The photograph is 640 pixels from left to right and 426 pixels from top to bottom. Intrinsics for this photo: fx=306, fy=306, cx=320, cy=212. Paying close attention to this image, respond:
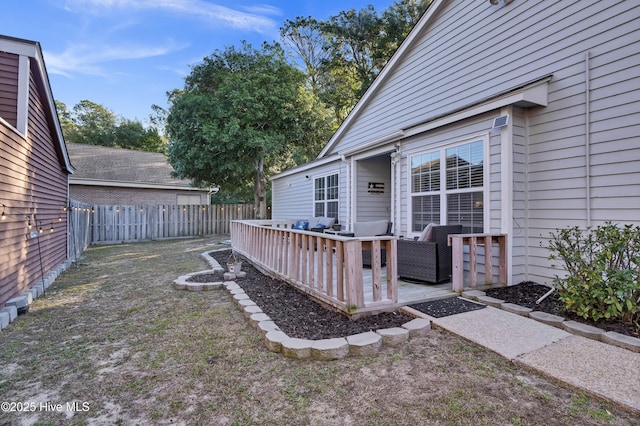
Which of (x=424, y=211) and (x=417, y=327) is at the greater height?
(x=424, y=211)

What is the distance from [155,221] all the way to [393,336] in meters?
13.6

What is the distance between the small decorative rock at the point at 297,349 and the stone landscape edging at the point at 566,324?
2350 mm

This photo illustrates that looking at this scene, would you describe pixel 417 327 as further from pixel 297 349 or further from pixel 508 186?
pixel 508 186

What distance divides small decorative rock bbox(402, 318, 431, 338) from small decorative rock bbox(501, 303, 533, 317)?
106 centimetres

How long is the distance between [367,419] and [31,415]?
7.01ft

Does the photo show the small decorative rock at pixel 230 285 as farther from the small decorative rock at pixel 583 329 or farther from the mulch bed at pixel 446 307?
the small decorative rock at pixel 583 329

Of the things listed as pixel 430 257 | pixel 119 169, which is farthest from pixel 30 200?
pixel 119 169

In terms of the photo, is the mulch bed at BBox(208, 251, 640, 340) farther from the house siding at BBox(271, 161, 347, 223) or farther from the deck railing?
the house siding at BBox(271, 161, 347, 223)

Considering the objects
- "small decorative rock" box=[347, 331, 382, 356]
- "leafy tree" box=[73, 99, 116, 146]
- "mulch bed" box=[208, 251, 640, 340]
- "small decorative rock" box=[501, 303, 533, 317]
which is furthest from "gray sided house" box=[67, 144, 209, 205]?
"small decorative rock" box=[501, 303, 533, 317]

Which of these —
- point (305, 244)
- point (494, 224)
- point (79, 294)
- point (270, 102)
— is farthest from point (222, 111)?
point (494, 224)

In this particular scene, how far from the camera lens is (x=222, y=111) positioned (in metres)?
13.0

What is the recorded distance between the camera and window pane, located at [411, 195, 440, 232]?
5504mm

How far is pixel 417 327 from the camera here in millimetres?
3008

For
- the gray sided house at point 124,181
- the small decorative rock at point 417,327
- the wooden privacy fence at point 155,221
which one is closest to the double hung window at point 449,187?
the small decorative rock at point 417,327
